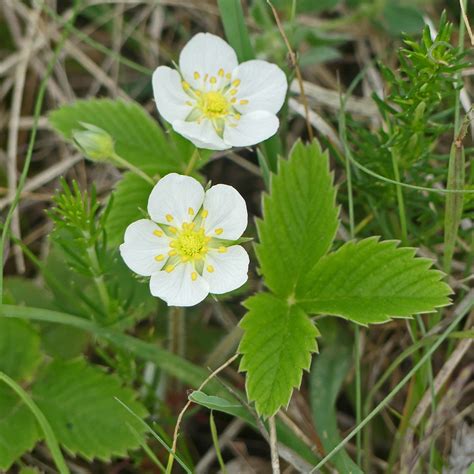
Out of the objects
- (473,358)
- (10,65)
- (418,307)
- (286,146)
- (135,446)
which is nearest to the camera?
(418,307)

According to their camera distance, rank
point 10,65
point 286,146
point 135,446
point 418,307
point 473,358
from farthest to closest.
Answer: point 10,65, point 286,146, point 473,358, point 135,446, point 418,307

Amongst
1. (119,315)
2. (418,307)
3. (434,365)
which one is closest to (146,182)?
(119,315)

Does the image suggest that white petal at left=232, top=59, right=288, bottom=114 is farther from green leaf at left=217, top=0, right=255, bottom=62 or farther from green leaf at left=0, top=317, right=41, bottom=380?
green leaf at left=0, top=317, right=41, bottom=380

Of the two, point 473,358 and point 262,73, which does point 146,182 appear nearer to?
point 262,73

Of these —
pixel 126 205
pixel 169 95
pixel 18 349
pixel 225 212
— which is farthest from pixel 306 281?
pixel 18 349

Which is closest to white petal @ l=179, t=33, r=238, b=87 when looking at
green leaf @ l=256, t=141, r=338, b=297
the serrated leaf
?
green leaf @ l=256, t=141, r=338, b=297

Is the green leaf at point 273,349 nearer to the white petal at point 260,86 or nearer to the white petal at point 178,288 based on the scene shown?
the white petal at point 178,288

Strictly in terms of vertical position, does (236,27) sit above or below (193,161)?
above

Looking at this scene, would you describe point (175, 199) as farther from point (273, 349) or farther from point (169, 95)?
point (273, 349)
